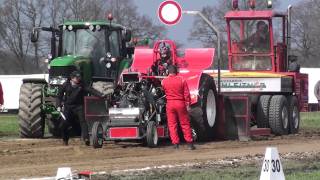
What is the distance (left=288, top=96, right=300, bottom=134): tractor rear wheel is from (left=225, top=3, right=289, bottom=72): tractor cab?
3.02 ft

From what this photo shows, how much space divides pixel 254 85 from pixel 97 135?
5627 mm

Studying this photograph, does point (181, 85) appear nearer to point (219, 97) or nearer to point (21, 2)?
point (219, 97)

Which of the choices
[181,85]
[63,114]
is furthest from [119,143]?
[181,85]

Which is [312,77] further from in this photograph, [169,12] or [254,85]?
[169,12]

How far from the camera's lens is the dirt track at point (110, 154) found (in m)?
12.5

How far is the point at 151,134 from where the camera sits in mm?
15586

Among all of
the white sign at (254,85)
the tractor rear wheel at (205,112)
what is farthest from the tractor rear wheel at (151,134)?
→ the white sign at (254,85)

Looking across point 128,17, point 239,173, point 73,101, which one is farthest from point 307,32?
point 239,173

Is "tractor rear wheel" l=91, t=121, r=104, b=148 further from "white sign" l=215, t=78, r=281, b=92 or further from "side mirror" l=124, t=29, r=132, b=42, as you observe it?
"white sign" l=215, t=78, r=281, b=92

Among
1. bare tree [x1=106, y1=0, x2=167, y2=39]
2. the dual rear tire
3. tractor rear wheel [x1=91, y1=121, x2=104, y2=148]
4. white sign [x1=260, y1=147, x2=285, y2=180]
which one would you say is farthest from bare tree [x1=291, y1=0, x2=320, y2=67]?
white sign [x1=260, y1=147, x2=285, y2=180]

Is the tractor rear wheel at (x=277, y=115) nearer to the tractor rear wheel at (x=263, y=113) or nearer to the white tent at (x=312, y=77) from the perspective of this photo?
the tractor rear wheel at (x=263, y=113)

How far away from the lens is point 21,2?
71.6 m

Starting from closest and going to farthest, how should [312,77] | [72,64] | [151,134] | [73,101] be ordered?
[151,134] < [73,101] < [72,64] < [312,77]

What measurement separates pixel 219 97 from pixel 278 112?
2.25 m
